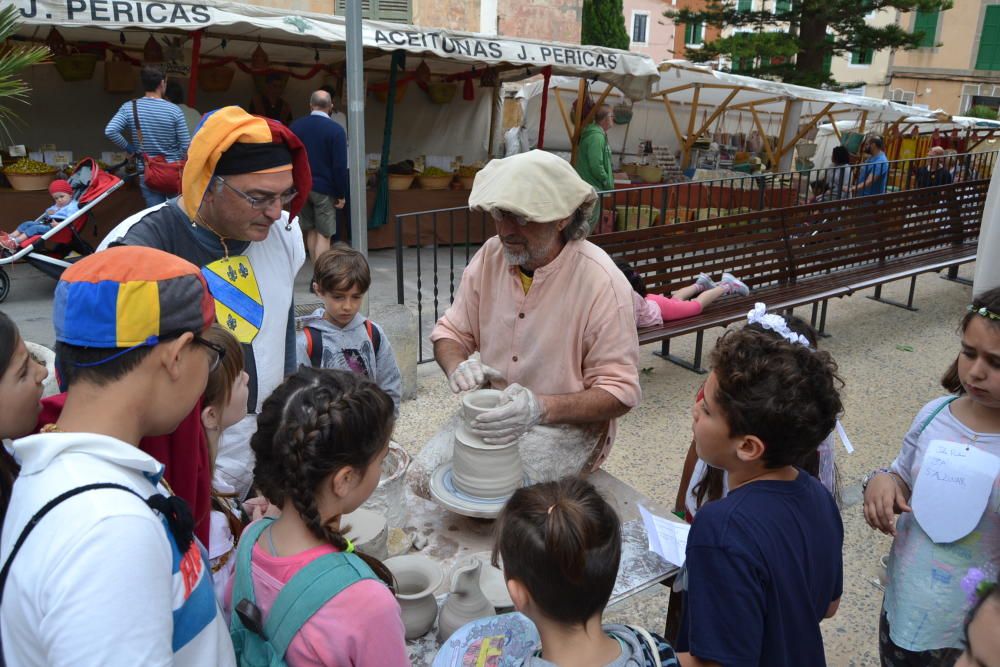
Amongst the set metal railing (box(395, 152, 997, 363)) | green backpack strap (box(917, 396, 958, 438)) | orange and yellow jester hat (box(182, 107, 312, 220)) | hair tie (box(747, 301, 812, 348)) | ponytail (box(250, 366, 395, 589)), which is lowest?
metal railing (box(395, 152, 997, 363))

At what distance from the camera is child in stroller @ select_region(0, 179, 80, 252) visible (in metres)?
6.40

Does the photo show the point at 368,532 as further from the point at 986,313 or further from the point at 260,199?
the point at 986,313

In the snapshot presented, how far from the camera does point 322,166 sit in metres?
7.52

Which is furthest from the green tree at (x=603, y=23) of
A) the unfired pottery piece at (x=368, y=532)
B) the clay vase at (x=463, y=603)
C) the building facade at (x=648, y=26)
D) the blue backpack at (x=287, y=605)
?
the blue backpack at (x=287, y=605)

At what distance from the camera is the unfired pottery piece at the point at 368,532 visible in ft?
5.82

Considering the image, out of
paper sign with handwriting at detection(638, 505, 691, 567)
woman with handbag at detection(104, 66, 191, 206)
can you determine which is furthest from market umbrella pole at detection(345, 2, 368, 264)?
woman with handbag at detection(104, 66, 191, 206)

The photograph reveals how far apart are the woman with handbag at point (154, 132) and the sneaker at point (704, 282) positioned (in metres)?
5.16

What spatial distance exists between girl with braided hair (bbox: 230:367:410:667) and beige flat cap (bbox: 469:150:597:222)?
1.07 m

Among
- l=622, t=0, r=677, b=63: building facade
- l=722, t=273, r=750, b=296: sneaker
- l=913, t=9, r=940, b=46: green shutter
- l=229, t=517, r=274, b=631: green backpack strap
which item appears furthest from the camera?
l=622, t=0, r=677, b=63: building facade

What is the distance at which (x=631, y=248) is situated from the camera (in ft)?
18.4

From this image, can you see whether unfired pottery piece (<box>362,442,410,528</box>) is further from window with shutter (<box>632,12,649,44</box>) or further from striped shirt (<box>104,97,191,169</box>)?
window with shutter (<box>632,12,649,44</box>)

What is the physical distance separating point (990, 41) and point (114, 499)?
39119mm

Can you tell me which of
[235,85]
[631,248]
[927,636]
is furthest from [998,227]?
[235,85]

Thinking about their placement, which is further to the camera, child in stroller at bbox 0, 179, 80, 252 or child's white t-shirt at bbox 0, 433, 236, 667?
child in stroller at bbox 0, 179, 80, 252
